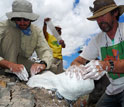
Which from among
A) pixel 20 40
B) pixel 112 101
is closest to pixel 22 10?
pixel 20 40

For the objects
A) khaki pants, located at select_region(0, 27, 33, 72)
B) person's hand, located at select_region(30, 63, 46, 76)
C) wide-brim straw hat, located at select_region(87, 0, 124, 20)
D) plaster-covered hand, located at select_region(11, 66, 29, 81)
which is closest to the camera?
wide-brim straw hat, located at select_region(87, 0, 124, 20)

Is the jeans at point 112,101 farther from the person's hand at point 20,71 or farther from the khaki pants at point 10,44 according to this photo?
the khaki pants at point 10,44

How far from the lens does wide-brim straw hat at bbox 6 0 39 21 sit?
2801 millimetres

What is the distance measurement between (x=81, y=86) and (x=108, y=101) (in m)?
1.16

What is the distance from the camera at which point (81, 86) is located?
6.16 feet

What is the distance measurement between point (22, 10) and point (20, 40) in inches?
24.4

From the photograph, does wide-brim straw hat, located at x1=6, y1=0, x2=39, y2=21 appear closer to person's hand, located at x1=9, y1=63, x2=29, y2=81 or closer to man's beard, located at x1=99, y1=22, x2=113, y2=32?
person's hand, located at x1=9, y1=63, x2=29, y2=81

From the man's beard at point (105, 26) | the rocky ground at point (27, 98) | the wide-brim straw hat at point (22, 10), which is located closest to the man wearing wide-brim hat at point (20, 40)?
the wide-brim straw hat at point (22, 10)

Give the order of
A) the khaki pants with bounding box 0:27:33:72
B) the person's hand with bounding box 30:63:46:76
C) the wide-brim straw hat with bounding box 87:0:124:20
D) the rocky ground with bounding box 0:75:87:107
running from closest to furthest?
the rocky ground with bounding box 0:75:87:107 → the wide-brim straw hat with bounding box 87:0:124:20 → the person's hand with bounding box 30:63:46:76 → the khaki pants with bounding box 0:27:33:72

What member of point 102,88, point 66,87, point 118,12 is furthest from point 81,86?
point 102,88

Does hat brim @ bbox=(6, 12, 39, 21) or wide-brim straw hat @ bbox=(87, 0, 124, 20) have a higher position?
wide-brim straw hat @ bbox=(87, 0, 124, 20)

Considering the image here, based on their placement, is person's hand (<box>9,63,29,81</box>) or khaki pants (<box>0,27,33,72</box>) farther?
khaki pants (<box>0,27,33,72</box>)

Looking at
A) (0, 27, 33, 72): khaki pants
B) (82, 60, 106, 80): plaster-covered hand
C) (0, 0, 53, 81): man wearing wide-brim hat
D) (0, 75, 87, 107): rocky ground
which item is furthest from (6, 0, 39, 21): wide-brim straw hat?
(82, 60, 106, 80): plaster-covered hand

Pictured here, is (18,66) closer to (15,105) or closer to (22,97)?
(22,97)
